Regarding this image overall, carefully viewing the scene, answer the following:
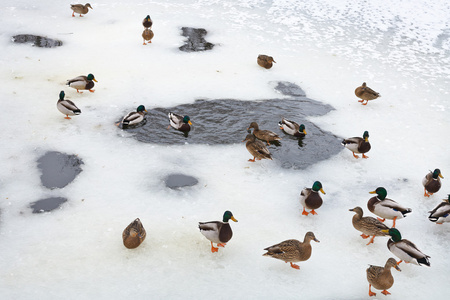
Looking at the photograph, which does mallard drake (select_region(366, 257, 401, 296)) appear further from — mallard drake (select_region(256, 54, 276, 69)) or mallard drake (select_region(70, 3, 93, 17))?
mallard drake (select_region(70, 3, 93, 17))

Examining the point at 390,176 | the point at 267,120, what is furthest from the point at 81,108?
the point at 390,176

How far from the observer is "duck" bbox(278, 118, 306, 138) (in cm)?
877

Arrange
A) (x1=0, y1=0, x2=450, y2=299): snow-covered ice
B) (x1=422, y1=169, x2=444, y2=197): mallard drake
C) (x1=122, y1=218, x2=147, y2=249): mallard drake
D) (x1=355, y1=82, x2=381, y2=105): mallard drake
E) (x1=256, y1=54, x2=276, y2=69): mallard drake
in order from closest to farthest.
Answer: (x1=0, y1=0, x2=450, y2=299): snow-covered ice
(x1=122, y1=218, x2=147, y2=249): mallard drake
(x1=422, y1=169, x2=444, y2=197): mallard drake
(x1=355, y1=82, x2=381, y2=105): mallard drake
(x1=256, y1=54, x2=276, y2=69): mallard drake

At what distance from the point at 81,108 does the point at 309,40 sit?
23.6 feet

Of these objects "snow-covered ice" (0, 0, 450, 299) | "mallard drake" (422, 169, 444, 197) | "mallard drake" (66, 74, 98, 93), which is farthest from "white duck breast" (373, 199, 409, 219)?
"mallard drake" (66, 74, 98, 93)

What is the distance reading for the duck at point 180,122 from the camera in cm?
872

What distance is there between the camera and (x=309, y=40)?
529 inches

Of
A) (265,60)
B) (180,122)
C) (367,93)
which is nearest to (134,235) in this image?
(180,122)

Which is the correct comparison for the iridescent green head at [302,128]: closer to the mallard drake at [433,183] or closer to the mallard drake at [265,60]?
the mallard drake at [433,183]

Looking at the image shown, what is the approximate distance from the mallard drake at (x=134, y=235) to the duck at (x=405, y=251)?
129 inches

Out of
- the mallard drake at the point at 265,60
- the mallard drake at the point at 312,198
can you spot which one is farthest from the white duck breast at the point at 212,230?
the mallard drake at the point at 265,60

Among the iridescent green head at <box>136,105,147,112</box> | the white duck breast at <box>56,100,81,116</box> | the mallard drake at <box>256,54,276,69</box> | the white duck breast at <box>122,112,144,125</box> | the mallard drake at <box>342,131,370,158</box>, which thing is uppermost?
the mallard drake at <box>342,131,370,158</box>

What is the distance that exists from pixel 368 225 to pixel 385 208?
53 cm

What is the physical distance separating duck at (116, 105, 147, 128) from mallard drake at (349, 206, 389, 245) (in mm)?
4533
